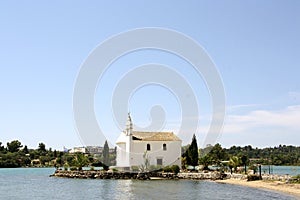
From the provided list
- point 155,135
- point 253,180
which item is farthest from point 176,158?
point 253,180

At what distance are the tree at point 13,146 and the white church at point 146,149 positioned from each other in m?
72.8

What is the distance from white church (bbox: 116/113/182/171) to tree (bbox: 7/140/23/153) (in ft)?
239

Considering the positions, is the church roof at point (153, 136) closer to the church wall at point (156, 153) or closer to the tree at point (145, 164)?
the church wall at point (156, 153)

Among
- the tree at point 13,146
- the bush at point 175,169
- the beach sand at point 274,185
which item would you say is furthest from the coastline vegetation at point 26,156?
the beach sand at point 274,185

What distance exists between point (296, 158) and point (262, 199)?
308 ft

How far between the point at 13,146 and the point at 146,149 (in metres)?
76.3

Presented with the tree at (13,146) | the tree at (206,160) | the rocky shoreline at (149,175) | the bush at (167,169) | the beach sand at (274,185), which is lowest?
the beach sand at (274,185)

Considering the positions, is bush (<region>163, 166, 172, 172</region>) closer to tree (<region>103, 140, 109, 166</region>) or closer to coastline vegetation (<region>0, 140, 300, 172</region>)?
coastline vegetation (<region>0, 140, 300, 172</region>)

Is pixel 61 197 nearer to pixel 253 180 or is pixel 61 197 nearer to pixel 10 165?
pixel 253 180

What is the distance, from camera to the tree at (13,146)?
409 ft

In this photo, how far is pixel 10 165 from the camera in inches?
4530

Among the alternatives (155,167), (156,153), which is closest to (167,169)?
(155,167)

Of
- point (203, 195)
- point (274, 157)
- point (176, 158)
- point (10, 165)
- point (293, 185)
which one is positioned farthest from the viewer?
point (274, 157)

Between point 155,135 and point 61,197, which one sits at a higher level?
point 155,135
